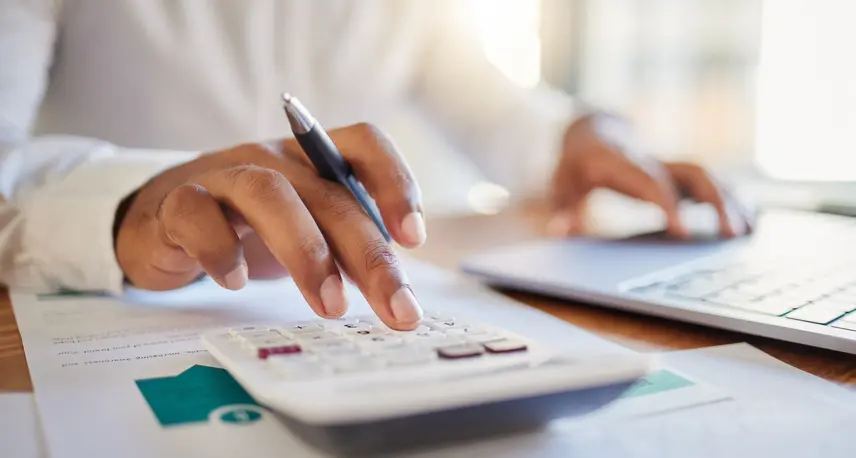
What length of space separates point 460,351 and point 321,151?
200 mm

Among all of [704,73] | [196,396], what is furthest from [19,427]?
[704,73]

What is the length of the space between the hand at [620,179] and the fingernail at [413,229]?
12.5 inches

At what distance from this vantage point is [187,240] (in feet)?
1.43

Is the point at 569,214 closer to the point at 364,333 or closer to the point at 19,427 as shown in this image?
the point at 364,333

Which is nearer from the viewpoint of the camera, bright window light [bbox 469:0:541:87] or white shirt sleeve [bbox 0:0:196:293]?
white shirt sleeve [bbox 0:0:196:293]

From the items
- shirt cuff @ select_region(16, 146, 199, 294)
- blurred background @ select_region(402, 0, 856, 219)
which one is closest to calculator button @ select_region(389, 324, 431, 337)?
shirt cuff @ select_region(16, 146, 199, 294)

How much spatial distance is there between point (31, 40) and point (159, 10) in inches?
8.0

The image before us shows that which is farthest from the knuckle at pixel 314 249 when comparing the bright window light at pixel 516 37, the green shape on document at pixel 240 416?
the bright window light at pixel 516 37

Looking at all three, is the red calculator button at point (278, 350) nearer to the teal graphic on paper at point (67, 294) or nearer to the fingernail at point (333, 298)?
the fingernail at point (333, 298)

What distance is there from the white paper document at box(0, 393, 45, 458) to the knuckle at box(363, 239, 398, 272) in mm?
163

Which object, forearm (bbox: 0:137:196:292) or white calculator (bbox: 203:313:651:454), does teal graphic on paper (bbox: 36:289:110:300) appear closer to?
forearm (bbox: 0:137:196:292)

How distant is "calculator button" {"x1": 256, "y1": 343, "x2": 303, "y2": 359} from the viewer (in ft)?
1.05

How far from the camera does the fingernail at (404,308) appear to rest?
0.37 meters

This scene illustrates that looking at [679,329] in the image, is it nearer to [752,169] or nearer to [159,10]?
[159,10]
